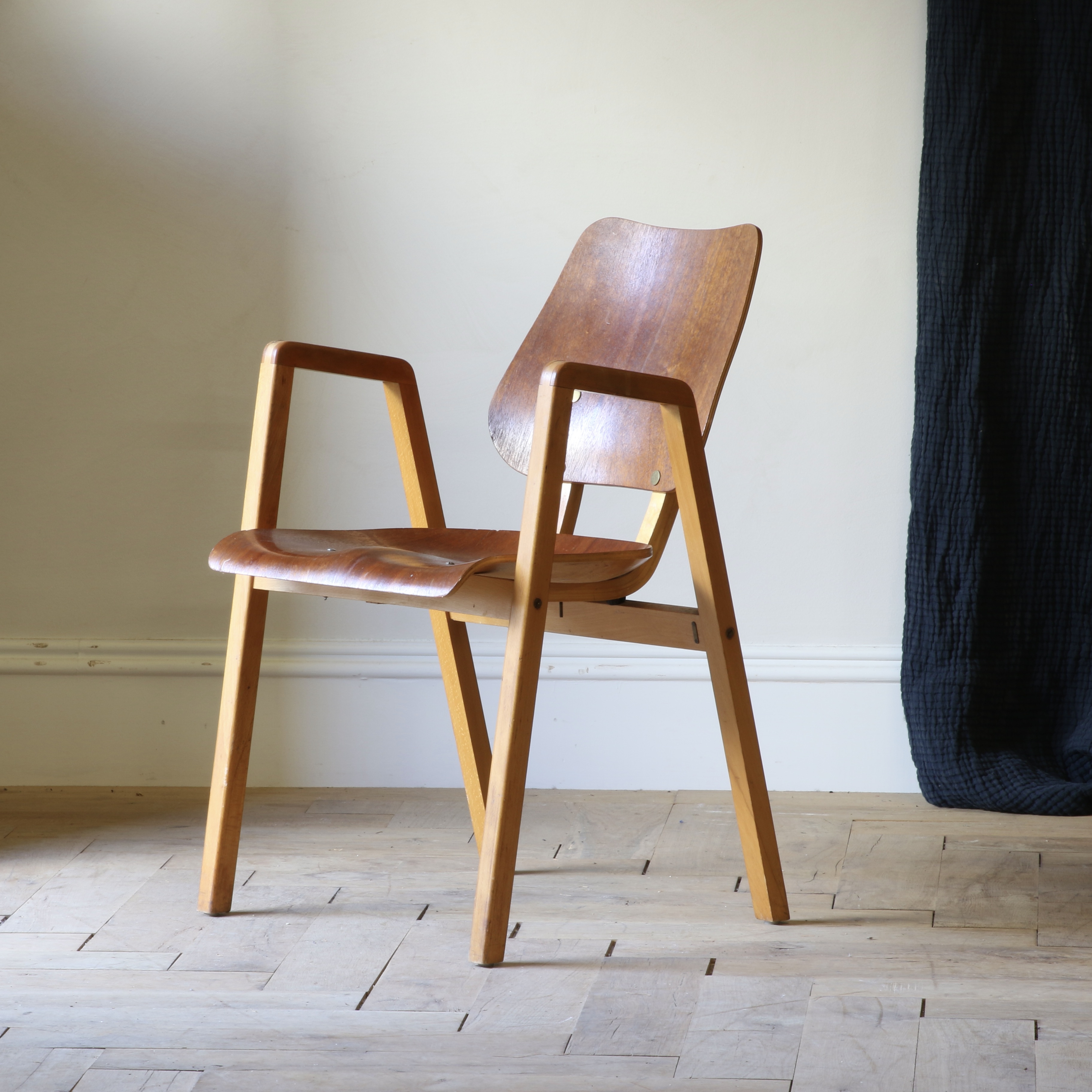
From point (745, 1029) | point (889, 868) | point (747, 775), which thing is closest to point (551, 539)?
point (747, 775)

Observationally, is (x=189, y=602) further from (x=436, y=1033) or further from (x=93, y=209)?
(x=436, y=1033)

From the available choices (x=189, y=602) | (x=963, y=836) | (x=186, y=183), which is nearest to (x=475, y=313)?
(x=186, y=183)

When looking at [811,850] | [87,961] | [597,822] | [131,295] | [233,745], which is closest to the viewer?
[87,961]

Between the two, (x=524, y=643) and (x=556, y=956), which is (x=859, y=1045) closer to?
(x=556, y=956)

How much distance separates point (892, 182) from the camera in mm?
1839

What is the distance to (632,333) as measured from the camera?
4.91 ft

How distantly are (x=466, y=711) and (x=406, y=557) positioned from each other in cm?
34

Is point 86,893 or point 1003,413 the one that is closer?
point 86,893

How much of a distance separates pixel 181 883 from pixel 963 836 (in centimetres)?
97

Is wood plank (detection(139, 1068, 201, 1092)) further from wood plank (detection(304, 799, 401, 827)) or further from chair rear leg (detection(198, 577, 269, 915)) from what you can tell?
wood plank (detection(304, 799, 401, 827))

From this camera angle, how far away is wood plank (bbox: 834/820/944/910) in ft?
4.64

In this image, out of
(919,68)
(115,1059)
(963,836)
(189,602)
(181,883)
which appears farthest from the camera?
(189,602)

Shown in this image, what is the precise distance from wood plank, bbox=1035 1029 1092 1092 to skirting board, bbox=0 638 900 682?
0.88 m

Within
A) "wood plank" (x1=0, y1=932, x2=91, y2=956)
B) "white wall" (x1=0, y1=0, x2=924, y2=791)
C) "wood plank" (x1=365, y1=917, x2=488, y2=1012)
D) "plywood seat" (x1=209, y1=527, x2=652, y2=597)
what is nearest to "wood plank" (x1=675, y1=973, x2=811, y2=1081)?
"wood plank" (x1=365, y1=917, x2=488, y2=1012)
